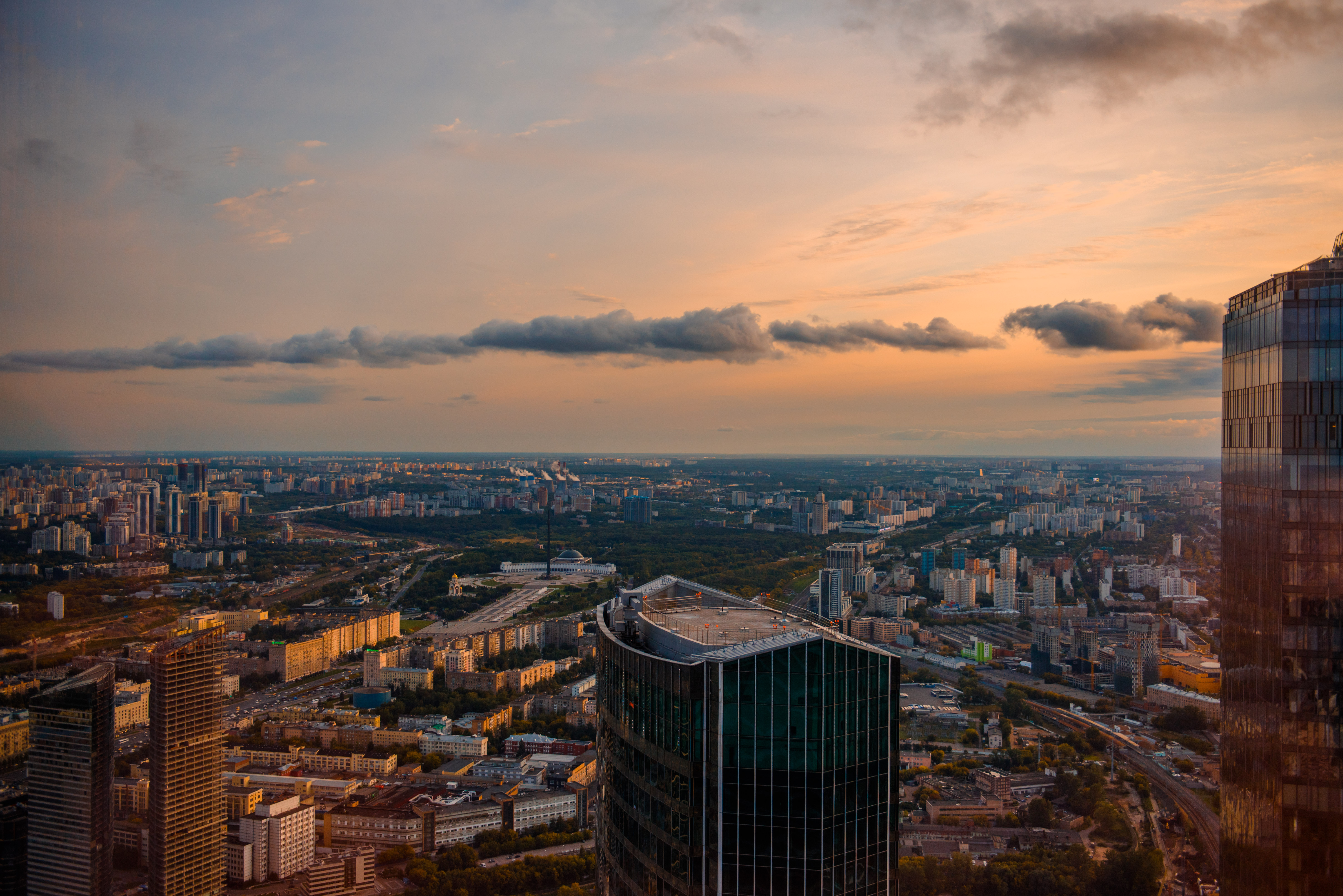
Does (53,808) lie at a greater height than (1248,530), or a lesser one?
lesser

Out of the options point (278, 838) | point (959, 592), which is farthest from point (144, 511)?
point (959, 592)

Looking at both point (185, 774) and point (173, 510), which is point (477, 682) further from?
point (185, 774)

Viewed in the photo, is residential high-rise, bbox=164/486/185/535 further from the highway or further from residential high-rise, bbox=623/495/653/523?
residential high-rise, bbox=623/495/653/523

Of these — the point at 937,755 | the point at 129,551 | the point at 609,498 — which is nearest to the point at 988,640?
the point at 937,755

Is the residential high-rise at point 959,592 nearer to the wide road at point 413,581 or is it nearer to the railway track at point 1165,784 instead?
the railway track at point 1165,784

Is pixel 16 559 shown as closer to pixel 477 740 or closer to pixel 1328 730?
pixel 477 740

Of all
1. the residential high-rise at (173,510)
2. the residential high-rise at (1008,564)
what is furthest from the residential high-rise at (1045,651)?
the residential high-rise at (173,510)
